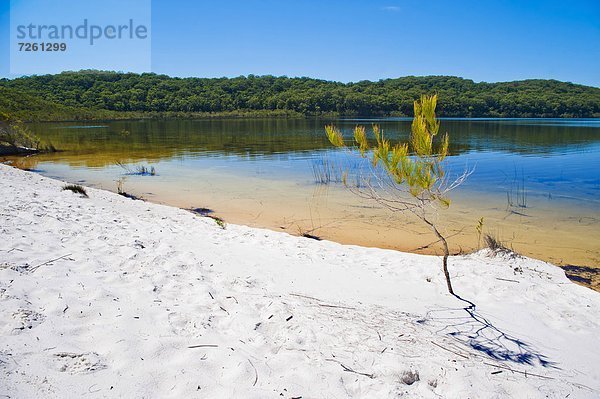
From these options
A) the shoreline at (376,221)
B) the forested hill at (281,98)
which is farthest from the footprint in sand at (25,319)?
the forested hill at (281,98)

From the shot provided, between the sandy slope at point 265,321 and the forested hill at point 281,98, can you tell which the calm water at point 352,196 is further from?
the forested hill at point 281,98

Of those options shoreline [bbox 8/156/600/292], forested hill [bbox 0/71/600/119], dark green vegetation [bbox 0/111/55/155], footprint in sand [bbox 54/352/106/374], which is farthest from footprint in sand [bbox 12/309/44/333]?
forested hill [bbox 0/71/600/119]

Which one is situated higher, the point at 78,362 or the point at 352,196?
the point at 352,196

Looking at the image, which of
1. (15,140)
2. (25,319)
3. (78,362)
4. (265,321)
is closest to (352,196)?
(265,321)

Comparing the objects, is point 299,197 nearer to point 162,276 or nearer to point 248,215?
point 248,215

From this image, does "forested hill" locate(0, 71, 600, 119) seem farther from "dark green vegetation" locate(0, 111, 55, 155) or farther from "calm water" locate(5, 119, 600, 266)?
"calm water" locate(5, 119, 600, 266)

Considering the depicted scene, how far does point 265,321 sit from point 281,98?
333 feet

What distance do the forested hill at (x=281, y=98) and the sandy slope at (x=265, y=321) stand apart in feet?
260

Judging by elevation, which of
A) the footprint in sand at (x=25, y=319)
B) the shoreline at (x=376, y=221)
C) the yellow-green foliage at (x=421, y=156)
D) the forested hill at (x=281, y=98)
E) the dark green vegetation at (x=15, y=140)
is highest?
the forested hill at (x=281, y=98)

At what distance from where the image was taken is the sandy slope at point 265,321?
Result: 8.74 feet

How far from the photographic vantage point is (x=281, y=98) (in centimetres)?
10131

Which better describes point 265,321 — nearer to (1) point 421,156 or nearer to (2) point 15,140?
(1) point 421,156

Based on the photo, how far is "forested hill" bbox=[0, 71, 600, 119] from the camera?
3469 inches

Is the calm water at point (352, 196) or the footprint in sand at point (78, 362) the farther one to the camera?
the calm water at point (352, 196)
